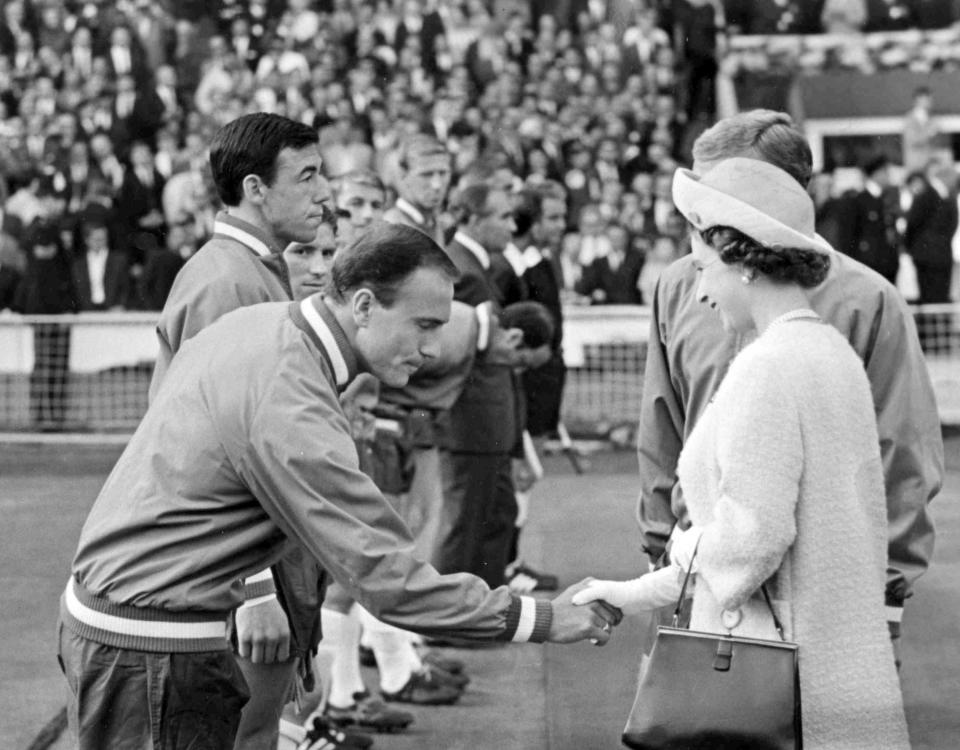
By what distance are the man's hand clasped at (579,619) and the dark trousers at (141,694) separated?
2.25 ft

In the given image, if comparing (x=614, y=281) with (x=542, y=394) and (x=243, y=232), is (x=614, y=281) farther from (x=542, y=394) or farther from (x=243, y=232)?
(x=243, y=232)

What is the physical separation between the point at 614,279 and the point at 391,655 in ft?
28.2

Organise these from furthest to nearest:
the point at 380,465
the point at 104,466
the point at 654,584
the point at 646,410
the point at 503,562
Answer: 1. the point at 104,466
2. the point at 503,562
3. the point at 380,465
4. the point at 646,410
5. the point at 654,584

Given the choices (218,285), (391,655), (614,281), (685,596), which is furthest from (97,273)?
(685,596)

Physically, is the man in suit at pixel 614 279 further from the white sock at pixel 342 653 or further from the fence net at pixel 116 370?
the white sock at pixel 342 653

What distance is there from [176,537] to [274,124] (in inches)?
64.6

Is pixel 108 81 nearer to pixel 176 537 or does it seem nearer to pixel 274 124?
pixel 274 124

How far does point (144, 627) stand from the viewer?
3.29m

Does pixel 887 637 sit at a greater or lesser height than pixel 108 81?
lesser

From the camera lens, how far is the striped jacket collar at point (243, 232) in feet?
14.6

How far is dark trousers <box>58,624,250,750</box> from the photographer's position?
3.32 meters

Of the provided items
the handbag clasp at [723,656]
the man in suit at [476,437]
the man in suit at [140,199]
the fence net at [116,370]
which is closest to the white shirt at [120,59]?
the man in suit at [140,199]

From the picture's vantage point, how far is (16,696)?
6.60 meters

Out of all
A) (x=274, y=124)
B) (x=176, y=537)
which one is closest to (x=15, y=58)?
(x=274, y=124)
